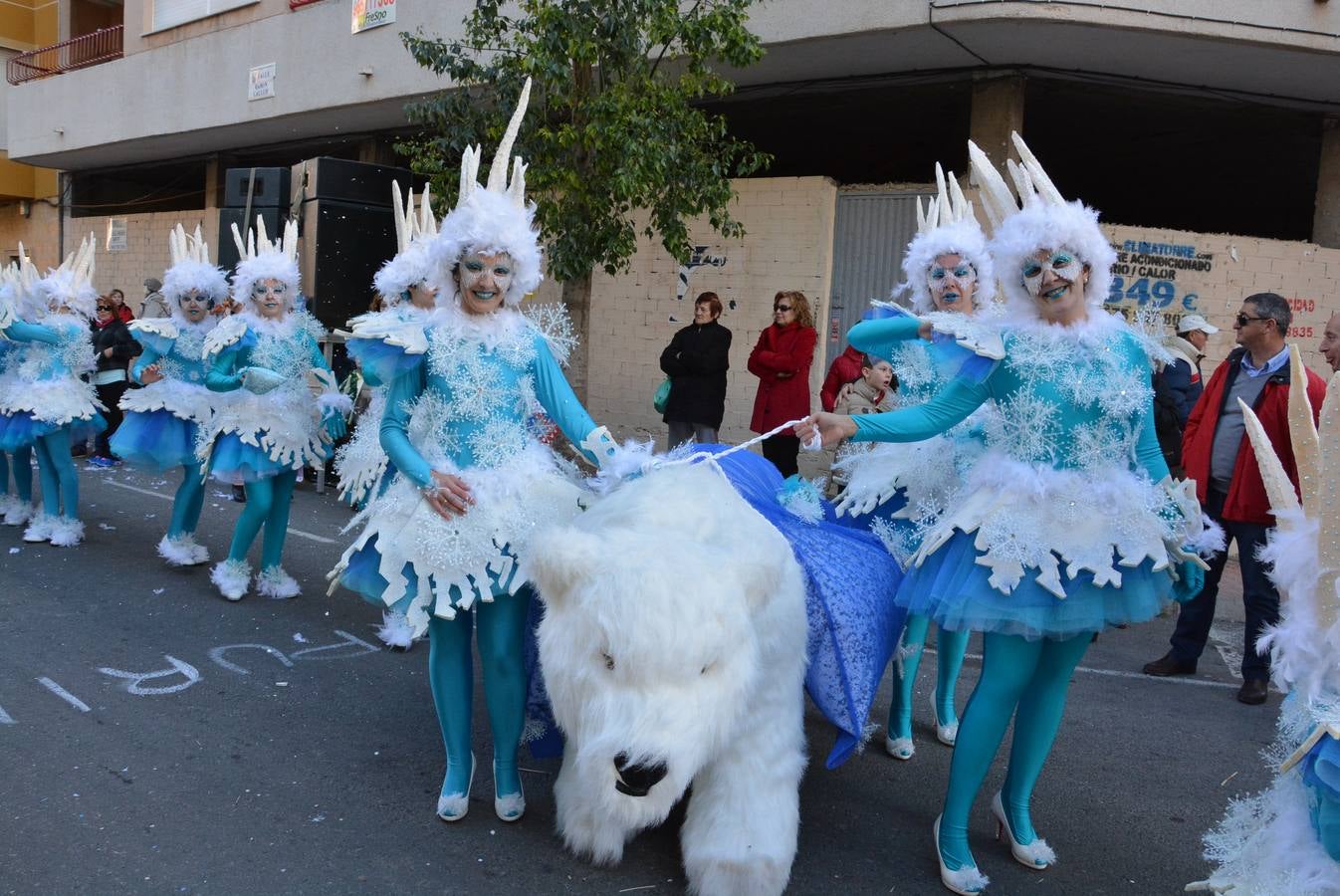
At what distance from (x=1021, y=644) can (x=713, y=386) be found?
231 inches

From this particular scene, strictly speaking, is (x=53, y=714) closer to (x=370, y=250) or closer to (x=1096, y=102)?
(x=370, y=250)

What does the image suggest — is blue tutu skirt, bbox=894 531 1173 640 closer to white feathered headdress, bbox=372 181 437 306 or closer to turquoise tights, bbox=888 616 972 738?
turquoise tights, bbox=888 616 972 738

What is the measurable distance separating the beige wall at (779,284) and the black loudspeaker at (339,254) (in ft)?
7.05

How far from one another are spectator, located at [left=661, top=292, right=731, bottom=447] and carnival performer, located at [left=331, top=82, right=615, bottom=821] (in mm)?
5179

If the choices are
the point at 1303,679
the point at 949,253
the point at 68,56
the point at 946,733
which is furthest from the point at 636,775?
the point at 68,56

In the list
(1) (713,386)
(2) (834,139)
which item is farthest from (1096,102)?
(1) (713,386)

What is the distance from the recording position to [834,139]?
14820mm

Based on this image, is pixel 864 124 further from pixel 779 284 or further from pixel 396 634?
pixel 396 634

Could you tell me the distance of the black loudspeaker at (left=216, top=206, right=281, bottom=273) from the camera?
1048 cm

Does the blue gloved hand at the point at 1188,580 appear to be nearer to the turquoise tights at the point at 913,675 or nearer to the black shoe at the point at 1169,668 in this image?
the turquoise tights at the point at 913,675

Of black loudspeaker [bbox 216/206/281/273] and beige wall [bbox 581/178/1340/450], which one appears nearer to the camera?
beige wall [bbox 581/178/1340/450]

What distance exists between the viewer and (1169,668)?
5727mm

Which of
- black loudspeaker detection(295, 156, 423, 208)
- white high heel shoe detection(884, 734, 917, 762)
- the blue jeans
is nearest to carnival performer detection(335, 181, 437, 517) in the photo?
white high heel shoe detection(884, 734, 917, 762)

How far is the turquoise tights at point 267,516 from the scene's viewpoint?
600cm
